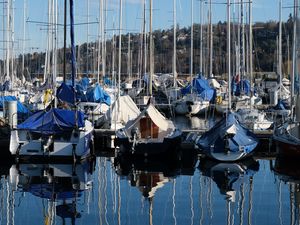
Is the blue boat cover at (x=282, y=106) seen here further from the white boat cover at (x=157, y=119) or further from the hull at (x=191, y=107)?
the white boat cover at (x=157, y=119)

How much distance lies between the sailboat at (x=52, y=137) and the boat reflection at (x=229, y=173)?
5368 mm

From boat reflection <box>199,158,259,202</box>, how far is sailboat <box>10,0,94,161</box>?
5.37 metres

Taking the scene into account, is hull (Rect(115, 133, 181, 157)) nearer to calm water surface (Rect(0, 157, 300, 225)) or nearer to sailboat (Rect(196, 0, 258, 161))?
calm water surface (Rect(0, 157, 300, 225))

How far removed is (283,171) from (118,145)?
759 centimetres

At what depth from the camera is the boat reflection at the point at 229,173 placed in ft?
79.8

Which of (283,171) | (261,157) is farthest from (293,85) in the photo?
(283,171)

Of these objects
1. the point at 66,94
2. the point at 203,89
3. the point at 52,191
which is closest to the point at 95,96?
the point at 203,89

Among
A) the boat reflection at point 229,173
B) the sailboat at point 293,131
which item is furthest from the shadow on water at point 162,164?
the sailboat at point 293,131

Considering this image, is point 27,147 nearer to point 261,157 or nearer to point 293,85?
point 261,157

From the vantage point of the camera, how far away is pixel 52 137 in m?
29.0

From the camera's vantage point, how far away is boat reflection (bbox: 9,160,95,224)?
20.7m

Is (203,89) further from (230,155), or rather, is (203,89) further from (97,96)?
(230,155)

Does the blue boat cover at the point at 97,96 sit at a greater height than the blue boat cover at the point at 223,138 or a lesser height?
greater

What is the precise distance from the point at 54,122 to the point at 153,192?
286 inches
